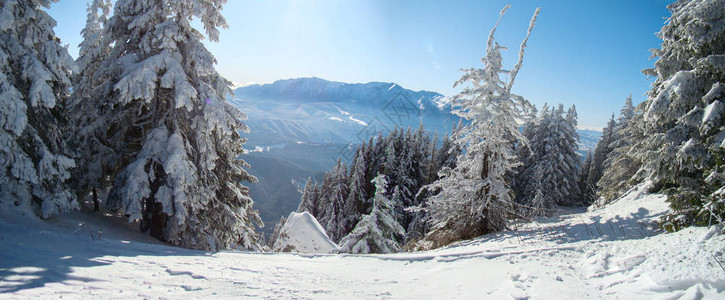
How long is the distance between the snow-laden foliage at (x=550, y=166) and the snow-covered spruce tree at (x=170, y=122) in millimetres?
27152

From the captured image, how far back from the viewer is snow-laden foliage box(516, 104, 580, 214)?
30.3m

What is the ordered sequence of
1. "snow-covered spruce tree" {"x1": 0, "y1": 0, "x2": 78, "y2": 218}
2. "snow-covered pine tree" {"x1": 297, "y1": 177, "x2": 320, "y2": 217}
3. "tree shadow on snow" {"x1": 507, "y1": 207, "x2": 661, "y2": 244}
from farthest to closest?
"snow-covered pine tree" {"x1": 297, "y1": 177, "x2": 320, "y2": 217} < "tree shadow on snow" {"x1": 507, "y1": 207, "x2": 661, "y2": 244} < "snow-covered spruce tree" {"x1": 0, "y1": 0, "x2": 78, "y2": 218}

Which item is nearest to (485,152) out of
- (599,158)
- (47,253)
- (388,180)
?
A: (47,253)

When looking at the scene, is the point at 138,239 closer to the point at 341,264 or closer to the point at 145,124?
the point at 145,124

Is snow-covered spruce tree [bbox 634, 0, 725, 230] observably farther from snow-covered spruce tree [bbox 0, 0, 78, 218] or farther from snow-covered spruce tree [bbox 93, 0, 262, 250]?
snow-covered spruce tree [bbox 0, 0, 78, 218]

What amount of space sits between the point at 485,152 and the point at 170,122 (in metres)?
11.3

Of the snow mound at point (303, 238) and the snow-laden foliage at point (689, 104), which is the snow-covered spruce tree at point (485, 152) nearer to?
the snow-laden foliage at point (689, 104)

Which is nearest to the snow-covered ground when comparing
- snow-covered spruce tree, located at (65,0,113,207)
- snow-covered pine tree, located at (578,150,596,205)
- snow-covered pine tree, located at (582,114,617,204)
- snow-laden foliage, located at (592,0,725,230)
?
snow-covered spruce tree, located at (65,0,113,207)

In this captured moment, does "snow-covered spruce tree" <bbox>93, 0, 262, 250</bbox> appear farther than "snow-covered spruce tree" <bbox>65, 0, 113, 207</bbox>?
No

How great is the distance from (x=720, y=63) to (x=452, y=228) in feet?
30.7

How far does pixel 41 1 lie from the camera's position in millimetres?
9219

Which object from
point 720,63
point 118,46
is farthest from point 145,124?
point 720,63

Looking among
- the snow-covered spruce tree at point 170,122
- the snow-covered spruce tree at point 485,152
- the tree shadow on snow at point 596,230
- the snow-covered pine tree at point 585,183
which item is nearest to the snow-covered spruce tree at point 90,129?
the snow-covered spruce tree at point 170,122

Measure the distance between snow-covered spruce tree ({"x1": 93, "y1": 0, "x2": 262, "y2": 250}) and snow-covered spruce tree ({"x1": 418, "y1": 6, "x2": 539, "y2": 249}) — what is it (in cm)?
813
